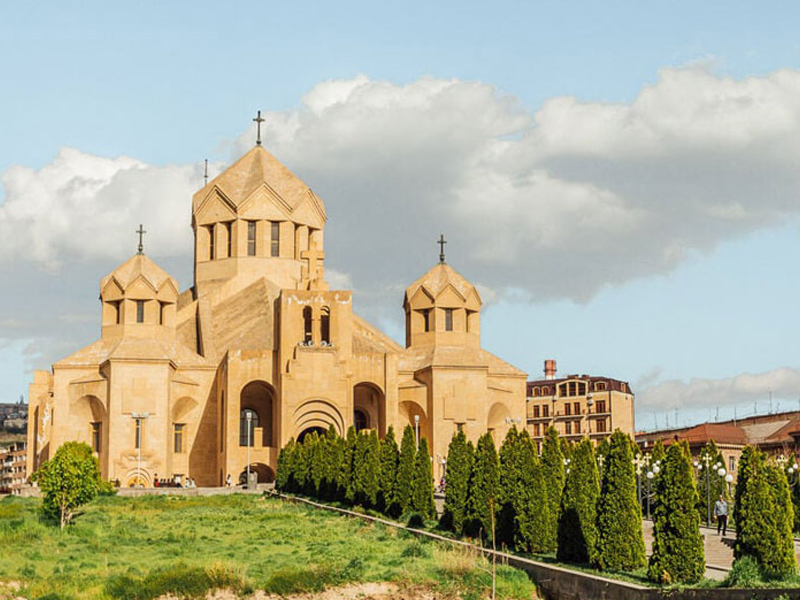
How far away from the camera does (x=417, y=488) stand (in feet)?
108

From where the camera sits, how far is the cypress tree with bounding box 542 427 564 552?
1035 inches

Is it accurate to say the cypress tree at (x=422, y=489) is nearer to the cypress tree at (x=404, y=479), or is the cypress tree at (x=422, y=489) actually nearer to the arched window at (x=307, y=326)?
the cypress tree at (x=404, y=479)

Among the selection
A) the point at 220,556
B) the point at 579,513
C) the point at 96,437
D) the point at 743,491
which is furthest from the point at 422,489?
the point at 96,437

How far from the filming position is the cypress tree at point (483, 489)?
28281 millimetres

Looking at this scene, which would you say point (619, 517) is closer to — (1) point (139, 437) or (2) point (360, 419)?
(1) point (139, 437)

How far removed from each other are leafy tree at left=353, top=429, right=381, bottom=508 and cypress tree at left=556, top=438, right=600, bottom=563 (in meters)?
11.0

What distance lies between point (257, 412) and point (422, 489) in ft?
75.4

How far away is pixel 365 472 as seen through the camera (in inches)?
1433

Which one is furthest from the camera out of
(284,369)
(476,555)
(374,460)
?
(284,369)

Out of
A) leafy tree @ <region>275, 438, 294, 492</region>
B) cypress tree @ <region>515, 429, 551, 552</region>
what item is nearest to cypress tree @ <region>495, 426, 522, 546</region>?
cypress tree @ <region>515, 429, 551, 552</region>

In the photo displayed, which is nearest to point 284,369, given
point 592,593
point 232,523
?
point 232,523

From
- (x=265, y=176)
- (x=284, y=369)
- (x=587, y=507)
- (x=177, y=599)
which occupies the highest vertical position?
(x=265, y=176)

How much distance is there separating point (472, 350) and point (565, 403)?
34.0 meters

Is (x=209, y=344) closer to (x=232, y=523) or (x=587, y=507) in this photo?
(x=232, y=523)
